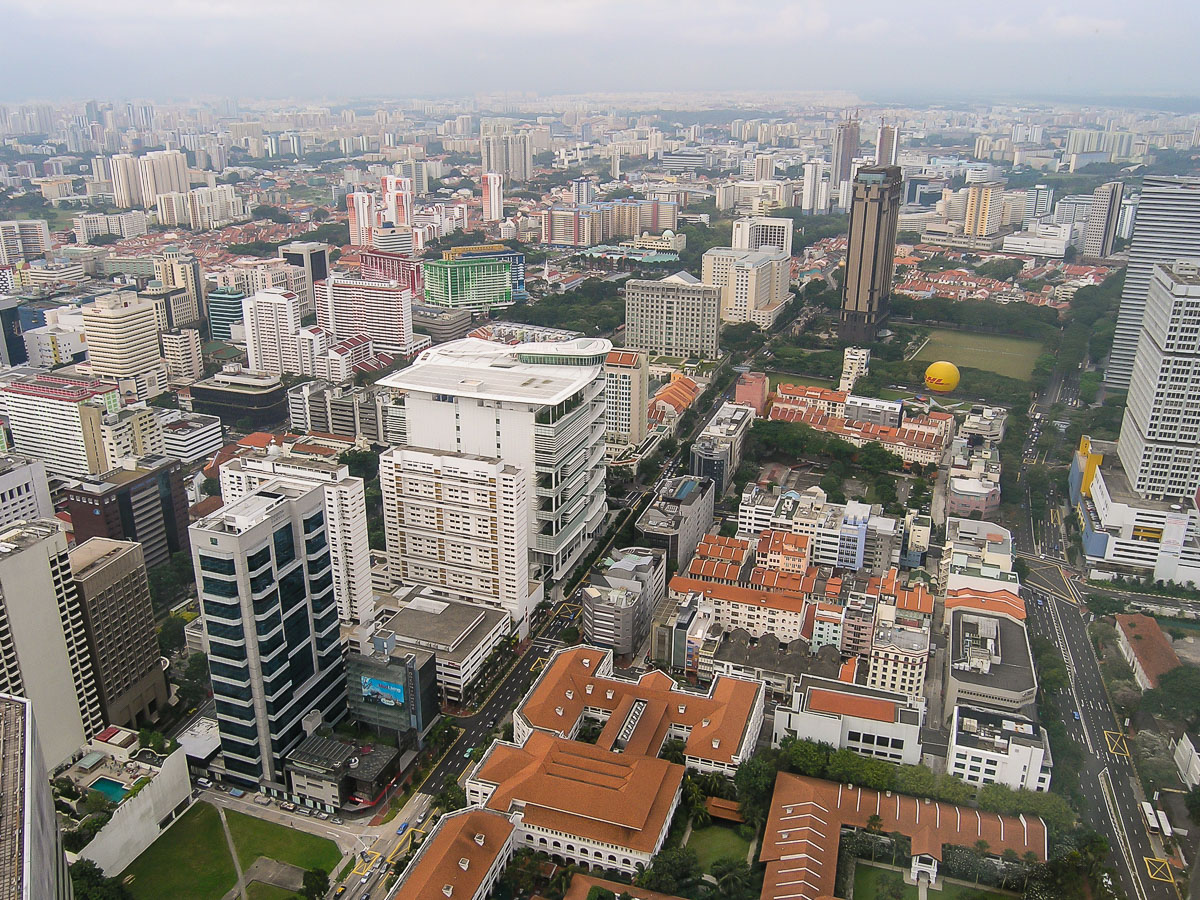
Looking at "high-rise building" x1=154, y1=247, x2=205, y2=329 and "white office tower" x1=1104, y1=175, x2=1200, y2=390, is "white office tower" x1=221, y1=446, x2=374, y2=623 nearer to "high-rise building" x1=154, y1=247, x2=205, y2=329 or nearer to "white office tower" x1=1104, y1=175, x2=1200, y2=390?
"high-rise building" x1=154, y1=247, x2=205, y2=329

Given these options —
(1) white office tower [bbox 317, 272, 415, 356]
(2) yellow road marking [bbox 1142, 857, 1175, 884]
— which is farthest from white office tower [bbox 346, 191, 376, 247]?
(2) yellow road marking [bbox 1142, 857, 1175, 884]

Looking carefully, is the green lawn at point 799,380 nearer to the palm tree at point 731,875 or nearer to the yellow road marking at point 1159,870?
the yellow road marking at point 1159,870

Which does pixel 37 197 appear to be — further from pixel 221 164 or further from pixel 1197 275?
pixel 1197 275

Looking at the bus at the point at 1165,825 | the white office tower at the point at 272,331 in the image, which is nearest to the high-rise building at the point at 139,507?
the white office tower at the point at 272,331

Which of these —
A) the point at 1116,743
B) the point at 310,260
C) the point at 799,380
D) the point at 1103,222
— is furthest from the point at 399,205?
the point at 1116,743

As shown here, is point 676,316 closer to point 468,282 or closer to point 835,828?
point 468,282

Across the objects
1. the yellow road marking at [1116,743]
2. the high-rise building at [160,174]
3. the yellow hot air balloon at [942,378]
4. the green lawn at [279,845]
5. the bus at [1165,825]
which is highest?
the high-rise building at [160,174]
